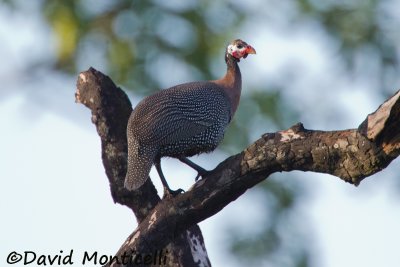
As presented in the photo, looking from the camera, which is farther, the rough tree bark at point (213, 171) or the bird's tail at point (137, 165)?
the bird's tail at point (137, 165)

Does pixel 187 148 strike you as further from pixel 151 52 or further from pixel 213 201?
pixel 151 52

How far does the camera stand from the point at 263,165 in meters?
5.19

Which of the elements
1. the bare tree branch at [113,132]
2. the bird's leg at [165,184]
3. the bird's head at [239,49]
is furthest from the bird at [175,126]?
the bird's head at [239,49]

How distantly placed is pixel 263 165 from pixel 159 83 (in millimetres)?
2217

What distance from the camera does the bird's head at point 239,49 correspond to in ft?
22.5

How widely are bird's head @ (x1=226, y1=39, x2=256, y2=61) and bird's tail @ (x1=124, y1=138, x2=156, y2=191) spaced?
4.32 ft

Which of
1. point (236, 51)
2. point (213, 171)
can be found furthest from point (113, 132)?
point (236, 51)

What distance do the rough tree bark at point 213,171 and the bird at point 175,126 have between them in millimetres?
219

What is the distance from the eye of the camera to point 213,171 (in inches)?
210

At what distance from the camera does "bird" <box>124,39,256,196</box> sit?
18.9ft

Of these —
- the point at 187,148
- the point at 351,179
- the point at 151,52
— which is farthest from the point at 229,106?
the point at 351,179

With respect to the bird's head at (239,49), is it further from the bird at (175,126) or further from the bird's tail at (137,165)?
the bird's tail at (137,165)

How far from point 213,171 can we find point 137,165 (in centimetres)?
55

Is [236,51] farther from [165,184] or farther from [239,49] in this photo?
[165,184]
